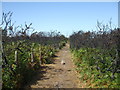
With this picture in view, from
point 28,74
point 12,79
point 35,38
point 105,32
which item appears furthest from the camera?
point 35,38

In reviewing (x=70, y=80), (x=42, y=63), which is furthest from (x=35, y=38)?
(x=70, y=80)

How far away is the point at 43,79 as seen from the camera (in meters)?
9.98

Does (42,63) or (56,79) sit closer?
(56,79)

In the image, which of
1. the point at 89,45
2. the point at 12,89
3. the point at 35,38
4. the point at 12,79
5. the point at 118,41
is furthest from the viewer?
the point at 35,38

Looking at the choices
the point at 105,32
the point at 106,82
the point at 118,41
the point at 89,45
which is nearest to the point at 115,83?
the point at 106,82

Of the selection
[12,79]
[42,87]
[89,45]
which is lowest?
[42,87]

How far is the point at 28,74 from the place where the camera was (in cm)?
984

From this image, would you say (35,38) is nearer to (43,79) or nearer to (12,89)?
(43,79)

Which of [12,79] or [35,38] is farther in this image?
[35,38]

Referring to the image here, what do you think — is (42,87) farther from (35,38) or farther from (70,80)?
(35,38)

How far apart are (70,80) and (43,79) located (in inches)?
60.1

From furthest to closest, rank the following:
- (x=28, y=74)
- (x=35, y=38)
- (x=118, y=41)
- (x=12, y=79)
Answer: (x=35, y=38) < (x=28, y=74) < (x=118, y=41) < (x=12, y=79)

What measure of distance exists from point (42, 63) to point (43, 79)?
195 inches

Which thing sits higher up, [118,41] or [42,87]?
[118,41]
